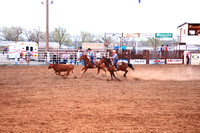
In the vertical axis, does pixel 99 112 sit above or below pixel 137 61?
below

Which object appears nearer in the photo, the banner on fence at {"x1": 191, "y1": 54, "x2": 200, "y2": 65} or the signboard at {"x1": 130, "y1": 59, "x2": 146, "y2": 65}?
the signboard at {"x1": 130, "y1": 59, "x2": 146, "y2": 65}

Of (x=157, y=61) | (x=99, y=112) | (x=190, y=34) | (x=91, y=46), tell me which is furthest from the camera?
(x=190, y=34)

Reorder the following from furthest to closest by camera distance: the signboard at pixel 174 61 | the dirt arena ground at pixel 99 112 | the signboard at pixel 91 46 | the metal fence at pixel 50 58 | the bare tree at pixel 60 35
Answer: the bare tree at pixel 60 35, the signboard at pixel 91 46, the signboard at pixel 174 61, the metal fence at pixel 50 58, the dirt arena ground at pixel 99 112

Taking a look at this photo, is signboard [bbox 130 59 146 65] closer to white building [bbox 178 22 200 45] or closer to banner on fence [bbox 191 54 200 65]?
banner on fence [bbox 191 54 200 65]

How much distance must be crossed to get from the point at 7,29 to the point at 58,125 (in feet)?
228

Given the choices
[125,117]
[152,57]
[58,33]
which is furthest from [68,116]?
[58,33]

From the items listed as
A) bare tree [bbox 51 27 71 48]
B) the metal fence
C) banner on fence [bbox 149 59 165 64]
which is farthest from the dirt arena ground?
bare tree [bbox 51 27 71 48]

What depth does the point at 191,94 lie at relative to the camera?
771 centimetres

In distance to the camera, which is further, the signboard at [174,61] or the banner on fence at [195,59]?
the signboard at [174,61]

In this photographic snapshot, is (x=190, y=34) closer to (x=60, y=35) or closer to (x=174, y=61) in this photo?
(x=174, y=61)

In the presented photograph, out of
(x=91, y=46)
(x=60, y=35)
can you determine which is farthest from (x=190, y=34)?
(x=60, y=35)

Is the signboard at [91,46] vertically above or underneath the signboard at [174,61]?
above

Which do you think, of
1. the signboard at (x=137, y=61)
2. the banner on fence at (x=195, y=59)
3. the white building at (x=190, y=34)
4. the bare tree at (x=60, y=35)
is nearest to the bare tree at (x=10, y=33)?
the bare tree at (x=60, y=35)

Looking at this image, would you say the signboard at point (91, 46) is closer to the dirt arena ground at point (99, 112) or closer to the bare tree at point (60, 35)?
the dirt arena ground at point (99, 112)
